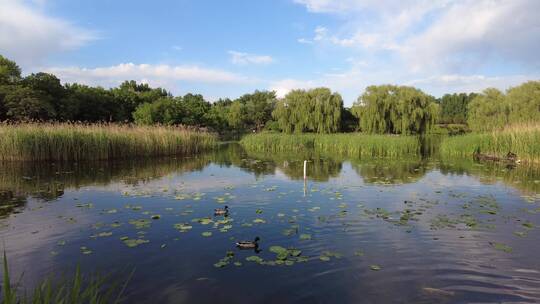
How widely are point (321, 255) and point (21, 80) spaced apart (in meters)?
45.0

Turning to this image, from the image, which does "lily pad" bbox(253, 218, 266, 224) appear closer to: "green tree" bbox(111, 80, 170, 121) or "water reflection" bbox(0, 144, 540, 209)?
"water reflection" bbox(0, 144, 540, 209)

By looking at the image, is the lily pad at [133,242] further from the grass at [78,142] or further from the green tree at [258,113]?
the green tree at [258,113]

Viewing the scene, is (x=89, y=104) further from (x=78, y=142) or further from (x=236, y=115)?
(x=78, y=142)

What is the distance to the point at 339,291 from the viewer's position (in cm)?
488

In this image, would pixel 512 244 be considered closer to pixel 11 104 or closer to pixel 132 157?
pixel 132 157

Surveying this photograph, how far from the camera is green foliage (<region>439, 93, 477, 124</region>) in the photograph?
84.1m

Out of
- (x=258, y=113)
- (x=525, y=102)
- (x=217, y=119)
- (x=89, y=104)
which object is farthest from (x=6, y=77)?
(x=525, y=102)

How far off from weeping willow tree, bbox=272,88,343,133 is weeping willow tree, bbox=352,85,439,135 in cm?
364

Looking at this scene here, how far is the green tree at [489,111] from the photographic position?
31.4m

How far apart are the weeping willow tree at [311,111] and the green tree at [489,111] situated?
13.0 m

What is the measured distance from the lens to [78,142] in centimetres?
1945

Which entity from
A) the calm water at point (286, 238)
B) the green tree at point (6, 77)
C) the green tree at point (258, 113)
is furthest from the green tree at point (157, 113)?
the calm water at point (286, 238)

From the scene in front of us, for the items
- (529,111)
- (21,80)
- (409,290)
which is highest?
(21,80)

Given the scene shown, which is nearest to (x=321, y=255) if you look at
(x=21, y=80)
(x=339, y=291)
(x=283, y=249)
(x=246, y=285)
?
(x=283, y=249)
